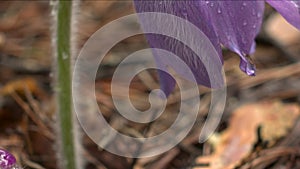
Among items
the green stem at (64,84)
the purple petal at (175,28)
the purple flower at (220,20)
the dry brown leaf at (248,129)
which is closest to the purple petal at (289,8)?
the purple flower at (220,20)

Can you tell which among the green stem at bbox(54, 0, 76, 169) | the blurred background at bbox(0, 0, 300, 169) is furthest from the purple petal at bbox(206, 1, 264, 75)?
the blurred background at bbox(0, 0, 300, 169)

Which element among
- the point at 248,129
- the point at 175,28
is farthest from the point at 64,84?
the point at 248,129

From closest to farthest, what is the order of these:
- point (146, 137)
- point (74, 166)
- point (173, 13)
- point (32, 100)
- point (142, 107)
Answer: point (173, 13)
point (74, 166)
point (146, 137)
point (32, 100)
point (142, 107)

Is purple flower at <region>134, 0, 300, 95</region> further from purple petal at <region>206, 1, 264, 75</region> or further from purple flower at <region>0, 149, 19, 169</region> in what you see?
purple flower at <region>0, 149, 19, 169</region>

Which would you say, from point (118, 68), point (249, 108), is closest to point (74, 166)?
point (249, 108)

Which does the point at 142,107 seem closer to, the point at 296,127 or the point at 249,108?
the point at 249,108

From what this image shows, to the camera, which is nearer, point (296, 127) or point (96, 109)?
point (296, 127)

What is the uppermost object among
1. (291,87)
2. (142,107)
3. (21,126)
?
(21,126)

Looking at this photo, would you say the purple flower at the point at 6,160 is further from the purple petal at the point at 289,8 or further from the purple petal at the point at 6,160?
the purple petal at the point at 289,8

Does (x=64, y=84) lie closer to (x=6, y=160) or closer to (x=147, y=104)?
(x=6, y=160)
